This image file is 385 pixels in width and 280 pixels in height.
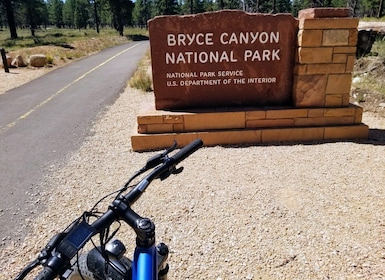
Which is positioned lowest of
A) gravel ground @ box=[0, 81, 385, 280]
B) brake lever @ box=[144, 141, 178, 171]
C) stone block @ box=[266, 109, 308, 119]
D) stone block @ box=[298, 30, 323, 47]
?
gravel ground @ box=[0, 81, 385, 280]

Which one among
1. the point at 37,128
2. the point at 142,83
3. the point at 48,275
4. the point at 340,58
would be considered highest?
the point at 340,58

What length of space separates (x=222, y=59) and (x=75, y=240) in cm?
493

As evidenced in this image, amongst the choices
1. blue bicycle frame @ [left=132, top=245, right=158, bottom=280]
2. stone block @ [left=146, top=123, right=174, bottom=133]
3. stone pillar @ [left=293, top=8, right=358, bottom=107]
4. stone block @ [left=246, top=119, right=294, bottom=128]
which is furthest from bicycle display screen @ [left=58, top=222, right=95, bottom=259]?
stone pillar @ [left=293, top=8, right=358, bottom=107]

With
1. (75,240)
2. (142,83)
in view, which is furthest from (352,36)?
(142,83)

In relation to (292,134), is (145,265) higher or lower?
higher

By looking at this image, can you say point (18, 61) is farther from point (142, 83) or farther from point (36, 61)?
point (142, 83)

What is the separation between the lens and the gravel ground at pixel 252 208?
9.75 ft

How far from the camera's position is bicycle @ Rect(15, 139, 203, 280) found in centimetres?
122

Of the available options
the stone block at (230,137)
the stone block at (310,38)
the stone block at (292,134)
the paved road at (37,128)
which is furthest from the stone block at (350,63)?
the paved road at (37,128)

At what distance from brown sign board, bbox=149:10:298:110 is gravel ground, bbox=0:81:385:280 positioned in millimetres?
1019

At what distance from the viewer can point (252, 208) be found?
3.77 meters

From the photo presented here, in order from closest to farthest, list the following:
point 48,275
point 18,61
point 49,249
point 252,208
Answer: point 48,275
point 49,249
point 252,208
point 18,61

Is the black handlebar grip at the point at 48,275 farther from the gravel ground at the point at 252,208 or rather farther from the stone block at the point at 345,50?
the stone block at the point at 345,50

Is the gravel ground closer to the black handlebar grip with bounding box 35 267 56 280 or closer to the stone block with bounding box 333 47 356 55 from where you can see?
the stone block with bounding box 333 47 356 55
